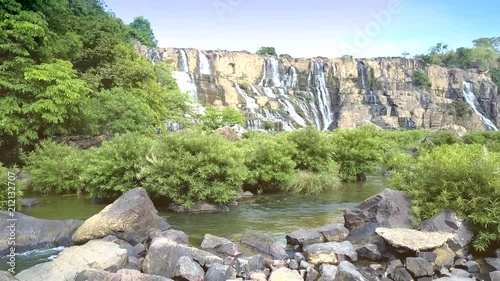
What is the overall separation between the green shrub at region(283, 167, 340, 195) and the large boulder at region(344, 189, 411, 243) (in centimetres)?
582

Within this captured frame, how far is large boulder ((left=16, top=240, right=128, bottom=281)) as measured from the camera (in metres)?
6.04

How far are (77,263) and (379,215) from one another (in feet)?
19.0

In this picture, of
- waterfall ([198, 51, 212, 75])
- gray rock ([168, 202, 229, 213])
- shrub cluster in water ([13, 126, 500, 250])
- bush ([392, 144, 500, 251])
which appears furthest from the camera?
waterfall ([198, 51, 212, 75])

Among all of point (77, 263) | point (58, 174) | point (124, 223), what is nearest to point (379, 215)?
point (124, 223)

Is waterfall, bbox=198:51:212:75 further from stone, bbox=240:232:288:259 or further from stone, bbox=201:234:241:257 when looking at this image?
stone, bbox=201:234:241:257

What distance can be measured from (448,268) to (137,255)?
17.6 ft

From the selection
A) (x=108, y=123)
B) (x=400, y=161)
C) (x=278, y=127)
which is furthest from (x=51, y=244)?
(x=278, y=127)

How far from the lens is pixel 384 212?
328 inches

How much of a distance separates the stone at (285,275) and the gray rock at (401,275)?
156cm

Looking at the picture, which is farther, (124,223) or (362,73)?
(362,73)

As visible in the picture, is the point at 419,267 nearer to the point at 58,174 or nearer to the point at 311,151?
the point at 311,151

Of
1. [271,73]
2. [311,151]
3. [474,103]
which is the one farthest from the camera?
[474,103]

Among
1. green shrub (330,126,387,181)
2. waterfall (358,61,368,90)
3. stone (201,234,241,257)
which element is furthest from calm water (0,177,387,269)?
waterfall (358,61,368,90)

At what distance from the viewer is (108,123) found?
19062mm
